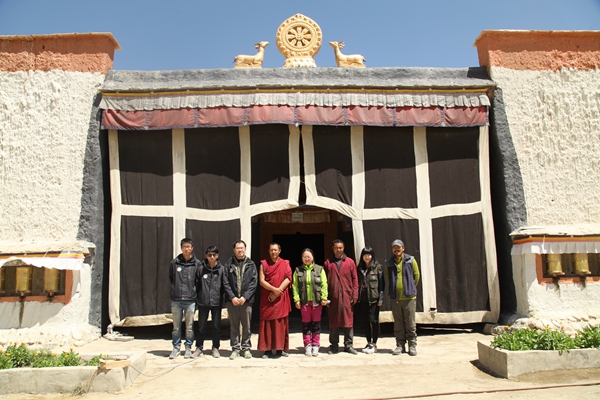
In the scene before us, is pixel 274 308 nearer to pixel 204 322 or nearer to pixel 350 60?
pixel 204 322

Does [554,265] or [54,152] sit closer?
[554,265]

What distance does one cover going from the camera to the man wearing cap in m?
6.02

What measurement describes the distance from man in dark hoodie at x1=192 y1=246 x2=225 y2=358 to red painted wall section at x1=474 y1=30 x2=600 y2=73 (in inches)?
213

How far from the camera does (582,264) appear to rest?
7094 millimetres

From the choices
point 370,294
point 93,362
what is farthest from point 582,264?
point 93,362

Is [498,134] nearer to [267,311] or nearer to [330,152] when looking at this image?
[330,152]

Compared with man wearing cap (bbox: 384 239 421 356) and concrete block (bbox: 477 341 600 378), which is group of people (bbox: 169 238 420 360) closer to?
man wearing cap (bbox: 384 239 421 356)

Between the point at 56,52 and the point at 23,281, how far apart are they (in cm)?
359

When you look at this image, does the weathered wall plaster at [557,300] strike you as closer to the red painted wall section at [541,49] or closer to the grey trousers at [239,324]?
the red painted wall section at [541,49]

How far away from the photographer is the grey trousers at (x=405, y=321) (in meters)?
6.02

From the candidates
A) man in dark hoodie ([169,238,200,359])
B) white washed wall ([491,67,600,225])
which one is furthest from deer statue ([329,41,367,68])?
man in dark hoodie ([169,238,200,359])

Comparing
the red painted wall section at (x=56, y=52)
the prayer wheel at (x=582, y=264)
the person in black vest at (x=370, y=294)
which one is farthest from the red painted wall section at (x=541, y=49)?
the red painted wall section at (x=56, y=52)

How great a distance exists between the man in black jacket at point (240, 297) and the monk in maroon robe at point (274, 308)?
157 mm

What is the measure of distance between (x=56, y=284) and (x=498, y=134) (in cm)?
689
